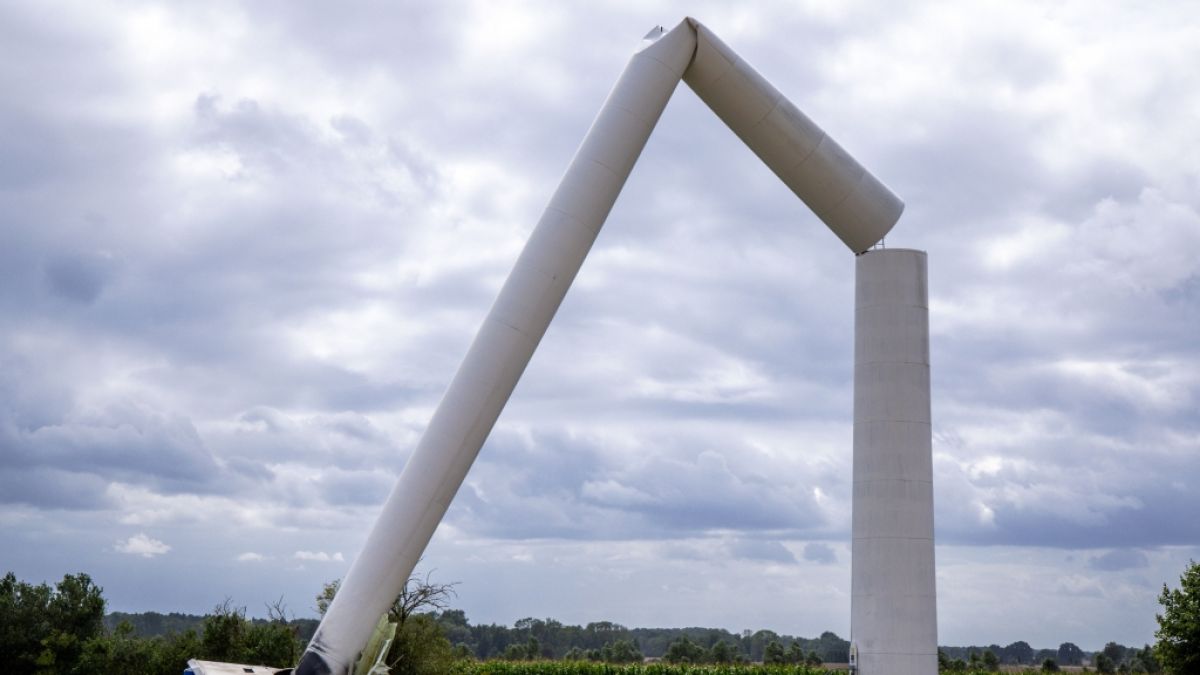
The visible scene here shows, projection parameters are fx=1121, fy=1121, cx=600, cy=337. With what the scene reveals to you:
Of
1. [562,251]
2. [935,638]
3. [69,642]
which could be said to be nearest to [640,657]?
[69,642]

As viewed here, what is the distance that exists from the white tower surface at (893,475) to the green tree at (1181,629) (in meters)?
21.3

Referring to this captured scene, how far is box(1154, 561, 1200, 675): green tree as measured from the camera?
4075 cm

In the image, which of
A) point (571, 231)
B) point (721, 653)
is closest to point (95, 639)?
point (571, 231)

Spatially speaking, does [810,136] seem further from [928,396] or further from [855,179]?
[928,396]

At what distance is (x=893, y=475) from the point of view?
25.3 meters

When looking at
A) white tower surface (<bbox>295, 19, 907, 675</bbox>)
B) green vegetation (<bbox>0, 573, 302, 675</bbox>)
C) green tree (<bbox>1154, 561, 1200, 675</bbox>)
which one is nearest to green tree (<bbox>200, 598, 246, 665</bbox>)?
green vegetation (<bbox>0, 573, 302, 675</bbox>)

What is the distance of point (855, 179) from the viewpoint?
85.3 ft

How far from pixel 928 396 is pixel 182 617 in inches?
3676

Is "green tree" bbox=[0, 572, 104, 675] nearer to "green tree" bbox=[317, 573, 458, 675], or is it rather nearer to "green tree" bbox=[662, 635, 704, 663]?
"green tree" bbox=[317, 573, 458, 675]

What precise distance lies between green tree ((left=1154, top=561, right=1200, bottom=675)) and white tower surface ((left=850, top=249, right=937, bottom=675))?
21.3m

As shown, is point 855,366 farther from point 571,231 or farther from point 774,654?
point 774,654

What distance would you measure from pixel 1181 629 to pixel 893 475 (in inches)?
907

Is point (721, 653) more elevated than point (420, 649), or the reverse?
point (721, 653)

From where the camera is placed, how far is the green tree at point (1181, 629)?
40.8m
